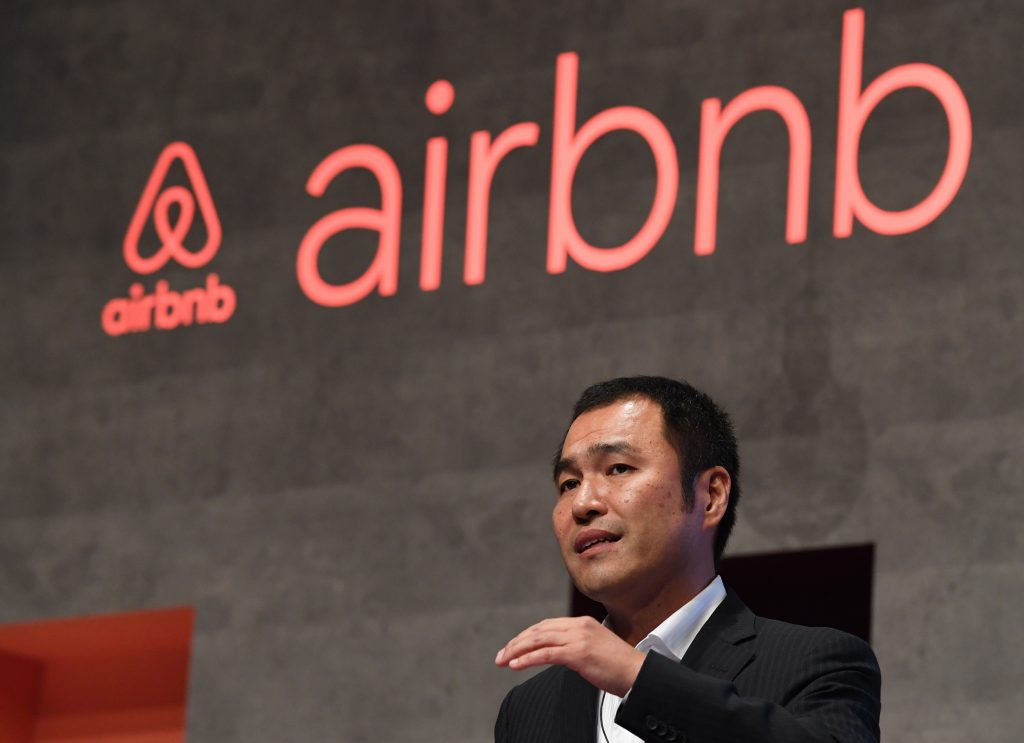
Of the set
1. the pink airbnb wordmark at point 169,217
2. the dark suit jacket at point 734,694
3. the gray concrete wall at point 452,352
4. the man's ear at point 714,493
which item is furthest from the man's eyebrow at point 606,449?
the pink airbnb wordmark at point 169,217

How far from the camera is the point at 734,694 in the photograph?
2129 millimetres

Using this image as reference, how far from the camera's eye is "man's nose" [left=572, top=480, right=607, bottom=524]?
2.45m

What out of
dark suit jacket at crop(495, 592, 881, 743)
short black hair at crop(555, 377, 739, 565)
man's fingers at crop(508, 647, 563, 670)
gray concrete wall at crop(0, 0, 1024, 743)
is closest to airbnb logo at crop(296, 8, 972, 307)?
gray concrete wall at crop(0, 0, 1024, 743)

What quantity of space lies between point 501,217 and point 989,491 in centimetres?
167

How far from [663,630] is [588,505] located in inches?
7.1

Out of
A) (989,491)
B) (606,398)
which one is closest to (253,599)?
(989,491)

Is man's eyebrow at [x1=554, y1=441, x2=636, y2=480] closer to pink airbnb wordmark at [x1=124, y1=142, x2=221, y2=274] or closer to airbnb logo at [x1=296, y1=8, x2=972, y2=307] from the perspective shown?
airbnb logo at [x1=296, y1=8, x2=972, y2=307]

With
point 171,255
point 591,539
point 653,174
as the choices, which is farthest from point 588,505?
point 171,255

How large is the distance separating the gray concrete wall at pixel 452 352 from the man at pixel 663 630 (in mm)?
2499

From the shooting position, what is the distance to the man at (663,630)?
2102 millimetres

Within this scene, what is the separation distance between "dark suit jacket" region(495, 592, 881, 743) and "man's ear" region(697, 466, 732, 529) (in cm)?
13

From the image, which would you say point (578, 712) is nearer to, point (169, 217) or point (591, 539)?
point (591, 539)

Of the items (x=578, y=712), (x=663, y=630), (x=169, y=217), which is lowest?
(x=578, y=712)

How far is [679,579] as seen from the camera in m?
2.48
